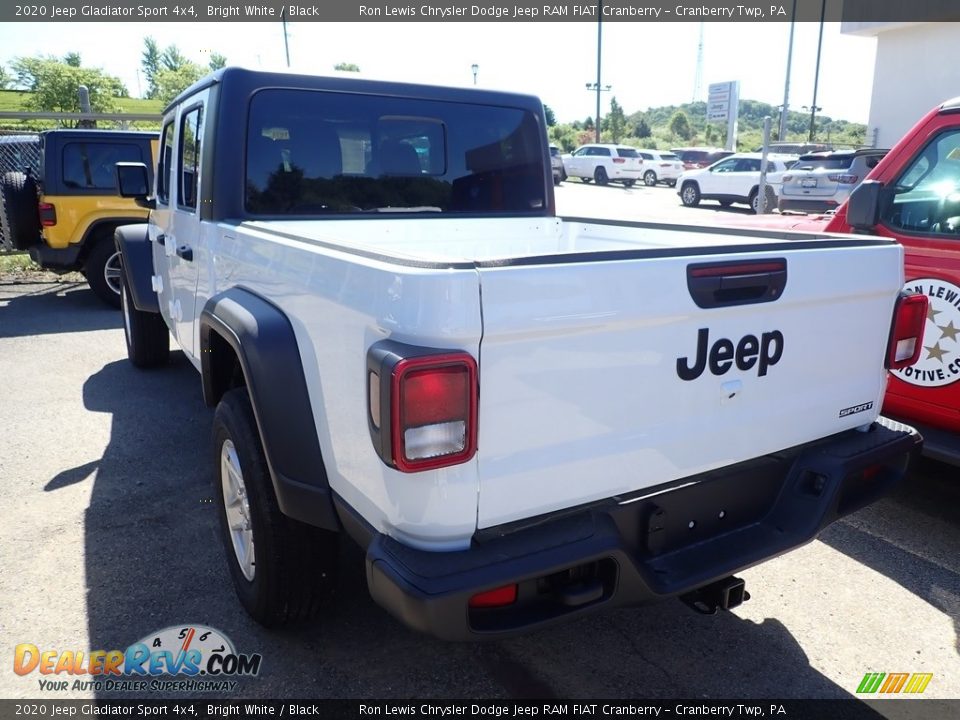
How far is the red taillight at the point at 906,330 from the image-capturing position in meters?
2.69

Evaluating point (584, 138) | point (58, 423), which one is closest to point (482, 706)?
point (58, 423)

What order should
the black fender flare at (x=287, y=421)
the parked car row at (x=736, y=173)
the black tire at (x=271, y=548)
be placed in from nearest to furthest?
the black fender flare at (x=287, y=421), the black tire at (x=271, y=548), the parked car row at (x=736, y=173)

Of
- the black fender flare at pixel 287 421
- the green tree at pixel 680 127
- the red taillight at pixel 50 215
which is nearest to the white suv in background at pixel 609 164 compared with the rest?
the red taillight at pixel 50 215

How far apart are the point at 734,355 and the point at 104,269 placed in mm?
8481

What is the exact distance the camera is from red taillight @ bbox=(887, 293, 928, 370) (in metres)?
2.69

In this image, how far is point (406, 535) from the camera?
189 cm

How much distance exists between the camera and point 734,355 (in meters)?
2.23

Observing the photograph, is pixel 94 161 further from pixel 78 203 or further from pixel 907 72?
pixel 907 72

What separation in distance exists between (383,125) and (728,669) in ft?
9.63

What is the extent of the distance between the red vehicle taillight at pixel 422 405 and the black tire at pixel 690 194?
23260 millimetres

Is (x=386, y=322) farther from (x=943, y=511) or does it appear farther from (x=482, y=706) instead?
(x=943, y=511)

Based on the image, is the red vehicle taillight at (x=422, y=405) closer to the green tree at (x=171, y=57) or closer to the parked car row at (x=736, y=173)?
the parked car row at (x=736, y=173)

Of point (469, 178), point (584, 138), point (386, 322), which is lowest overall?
point (386, 322)

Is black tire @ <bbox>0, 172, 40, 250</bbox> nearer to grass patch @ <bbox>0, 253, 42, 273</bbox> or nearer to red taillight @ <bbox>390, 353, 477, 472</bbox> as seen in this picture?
grass patch @ <bbox>0, 253, 42, 273</bbox>
